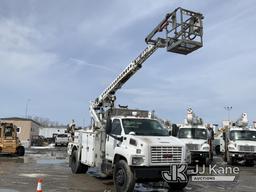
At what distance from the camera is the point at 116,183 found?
36.5ft

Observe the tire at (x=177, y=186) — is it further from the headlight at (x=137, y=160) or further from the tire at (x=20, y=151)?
the tire at (x=20, y=151)

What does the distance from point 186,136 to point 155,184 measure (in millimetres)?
9132

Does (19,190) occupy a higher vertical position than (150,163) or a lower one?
lower

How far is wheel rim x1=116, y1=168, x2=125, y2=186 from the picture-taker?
35.5 feet

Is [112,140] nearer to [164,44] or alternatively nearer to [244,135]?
[164,44]

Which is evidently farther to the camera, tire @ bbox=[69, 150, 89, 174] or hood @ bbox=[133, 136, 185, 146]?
tire @ bbox=[69, 150, 89, 174]

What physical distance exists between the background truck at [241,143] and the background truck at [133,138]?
31.2 ft

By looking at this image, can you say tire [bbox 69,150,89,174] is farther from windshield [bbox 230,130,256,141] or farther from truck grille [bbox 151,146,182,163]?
windshield [bbox 230,130,256,141]

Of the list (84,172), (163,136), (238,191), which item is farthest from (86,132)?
(238,191)

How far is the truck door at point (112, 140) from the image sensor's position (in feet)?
40.0

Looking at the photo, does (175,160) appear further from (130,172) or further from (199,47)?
(199,47)

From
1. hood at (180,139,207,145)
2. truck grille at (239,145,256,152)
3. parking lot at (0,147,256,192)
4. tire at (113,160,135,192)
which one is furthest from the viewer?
truck grille at (239,145,256,152)

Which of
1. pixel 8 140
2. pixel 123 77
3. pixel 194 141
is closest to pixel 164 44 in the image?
pixel 123 77

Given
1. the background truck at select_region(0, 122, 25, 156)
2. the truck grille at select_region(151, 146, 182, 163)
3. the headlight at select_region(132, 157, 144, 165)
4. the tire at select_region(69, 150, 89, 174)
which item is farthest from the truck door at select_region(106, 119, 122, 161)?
the background truck at select_region(0, 122, 25, 156)
